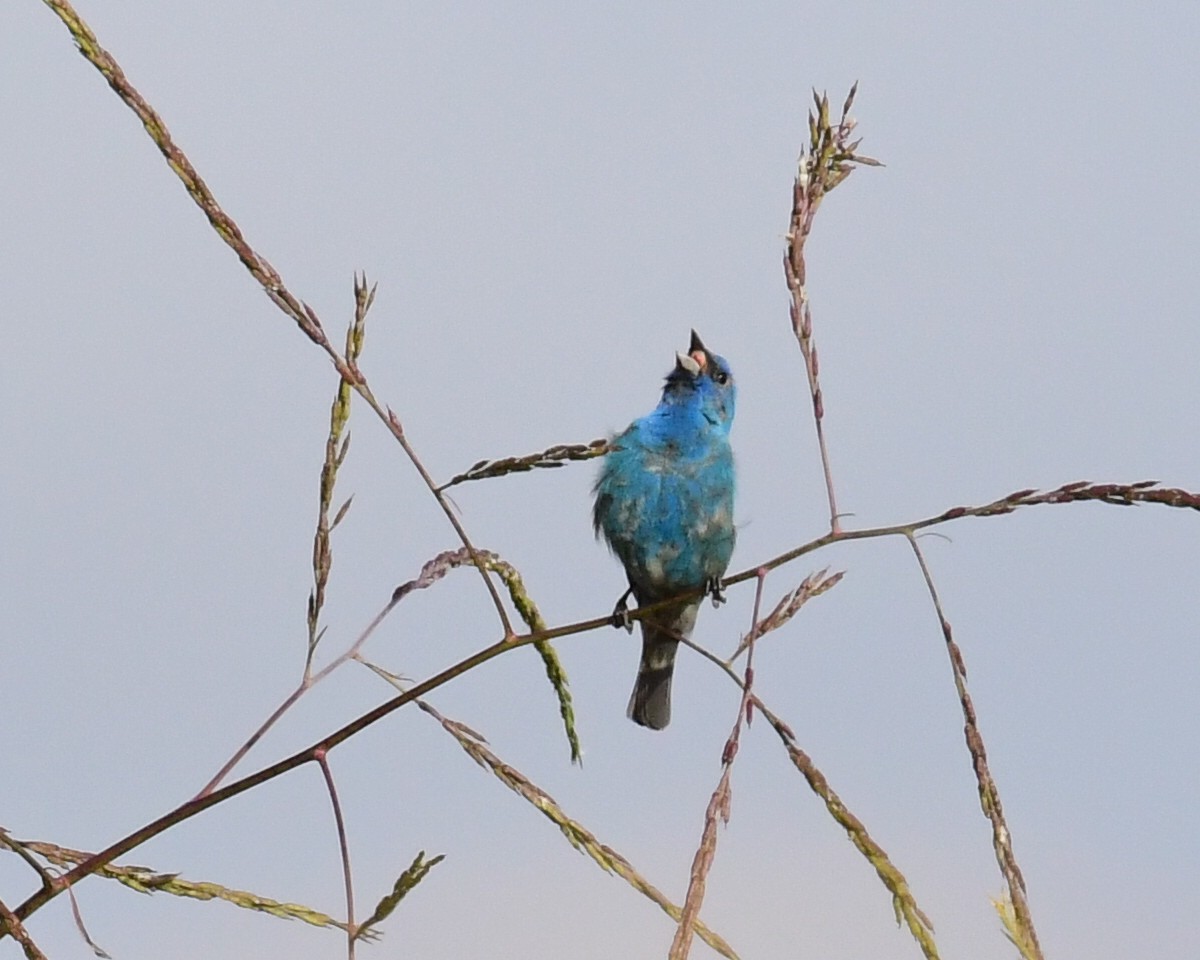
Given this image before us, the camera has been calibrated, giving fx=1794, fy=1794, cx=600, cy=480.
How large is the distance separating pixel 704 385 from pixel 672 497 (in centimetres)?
70

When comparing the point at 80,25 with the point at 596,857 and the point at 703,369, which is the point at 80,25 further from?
the point at 703,369

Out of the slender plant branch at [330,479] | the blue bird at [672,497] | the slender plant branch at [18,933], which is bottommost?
the slender plant branch at [18,933]

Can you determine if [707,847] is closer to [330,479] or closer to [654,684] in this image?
[330,479]

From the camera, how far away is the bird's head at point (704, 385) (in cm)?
629

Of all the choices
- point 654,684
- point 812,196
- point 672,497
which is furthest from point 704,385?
point 812,196

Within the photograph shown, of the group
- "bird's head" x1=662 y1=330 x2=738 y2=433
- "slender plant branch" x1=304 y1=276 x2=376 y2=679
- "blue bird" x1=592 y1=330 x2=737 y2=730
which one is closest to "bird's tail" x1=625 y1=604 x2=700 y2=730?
"blue bird" x1=592 y1=330 x2=737 y2=730

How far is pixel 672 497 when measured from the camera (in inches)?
229

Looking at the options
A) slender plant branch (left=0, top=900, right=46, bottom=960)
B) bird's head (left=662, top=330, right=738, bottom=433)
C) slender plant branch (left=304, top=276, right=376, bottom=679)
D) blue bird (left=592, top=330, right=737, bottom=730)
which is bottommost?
slender plant branch (left=0, top=900, right=46, bottom=960)

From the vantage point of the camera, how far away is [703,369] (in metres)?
6.41

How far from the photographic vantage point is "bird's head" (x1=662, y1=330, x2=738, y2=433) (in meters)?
6.29

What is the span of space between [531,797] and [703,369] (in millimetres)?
4284

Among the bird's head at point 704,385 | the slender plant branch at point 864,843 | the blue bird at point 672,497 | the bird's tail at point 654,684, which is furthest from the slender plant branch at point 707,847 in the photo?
the bird's tail at point 654,684

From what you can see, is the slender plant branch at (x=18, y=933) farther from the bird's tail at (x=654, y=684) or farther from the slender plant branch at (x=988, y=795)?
the bird's tail at (x=654, y=684)

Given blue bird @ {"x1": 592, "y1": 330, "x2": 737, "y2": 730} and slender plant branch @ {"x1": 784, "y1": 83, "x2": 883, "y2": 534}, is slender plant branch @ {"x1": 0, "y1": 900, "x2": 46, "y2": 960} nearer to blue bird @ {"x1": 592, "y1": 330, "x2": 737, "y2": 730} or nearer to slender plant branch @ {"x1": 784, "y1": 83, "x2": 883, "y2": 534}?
slender plant branch @ {"x1": 784, "y1": 83, "x2": 883, "y2": 534}
